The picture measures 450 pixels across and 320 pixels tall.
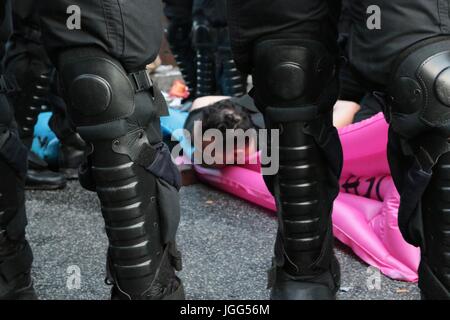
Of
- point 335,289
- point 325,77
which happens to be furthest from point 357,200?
point 325,77

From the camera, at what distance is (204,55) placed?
335 cm

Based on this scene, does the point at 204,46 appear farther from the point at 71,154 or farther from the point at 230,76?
the point at 71,154

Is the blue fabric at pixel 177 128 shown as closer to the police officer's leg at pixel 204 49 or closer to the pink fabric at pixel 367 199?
the pink fabric at pixel 367 199

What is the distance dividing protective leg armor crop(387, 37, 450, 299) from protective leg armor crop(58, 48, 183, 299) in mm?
423

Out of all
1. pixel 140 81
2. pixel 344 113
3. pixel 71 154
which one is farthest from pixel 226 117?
pixel 140 81

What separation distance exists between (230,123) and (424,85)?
1341 millimetres

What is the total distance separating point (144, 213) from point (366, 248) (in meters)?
0.78

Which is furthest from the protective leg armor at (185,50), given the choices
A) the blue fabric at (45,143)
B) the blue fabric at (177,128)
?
the blue fabric at (45,143)

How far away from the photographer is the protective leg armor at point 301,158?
1192 millimetres

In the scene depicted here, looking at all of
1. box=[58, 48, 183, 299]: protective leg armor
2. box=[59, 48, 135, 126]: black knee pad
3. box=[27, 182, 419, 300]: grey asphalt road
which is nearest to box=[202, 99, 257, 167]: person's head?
box=[27, 182, 419, 300]: grey asphalt road

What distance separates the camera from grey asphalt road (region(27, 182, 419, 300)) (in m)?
1.55

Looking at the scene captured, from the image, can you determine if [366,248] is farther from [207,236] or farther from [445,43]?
[445,43]

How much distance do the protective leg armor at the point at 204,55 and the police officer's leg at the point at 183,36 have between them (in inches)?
10.0

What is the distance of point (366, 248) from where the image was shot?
1.70 meters
